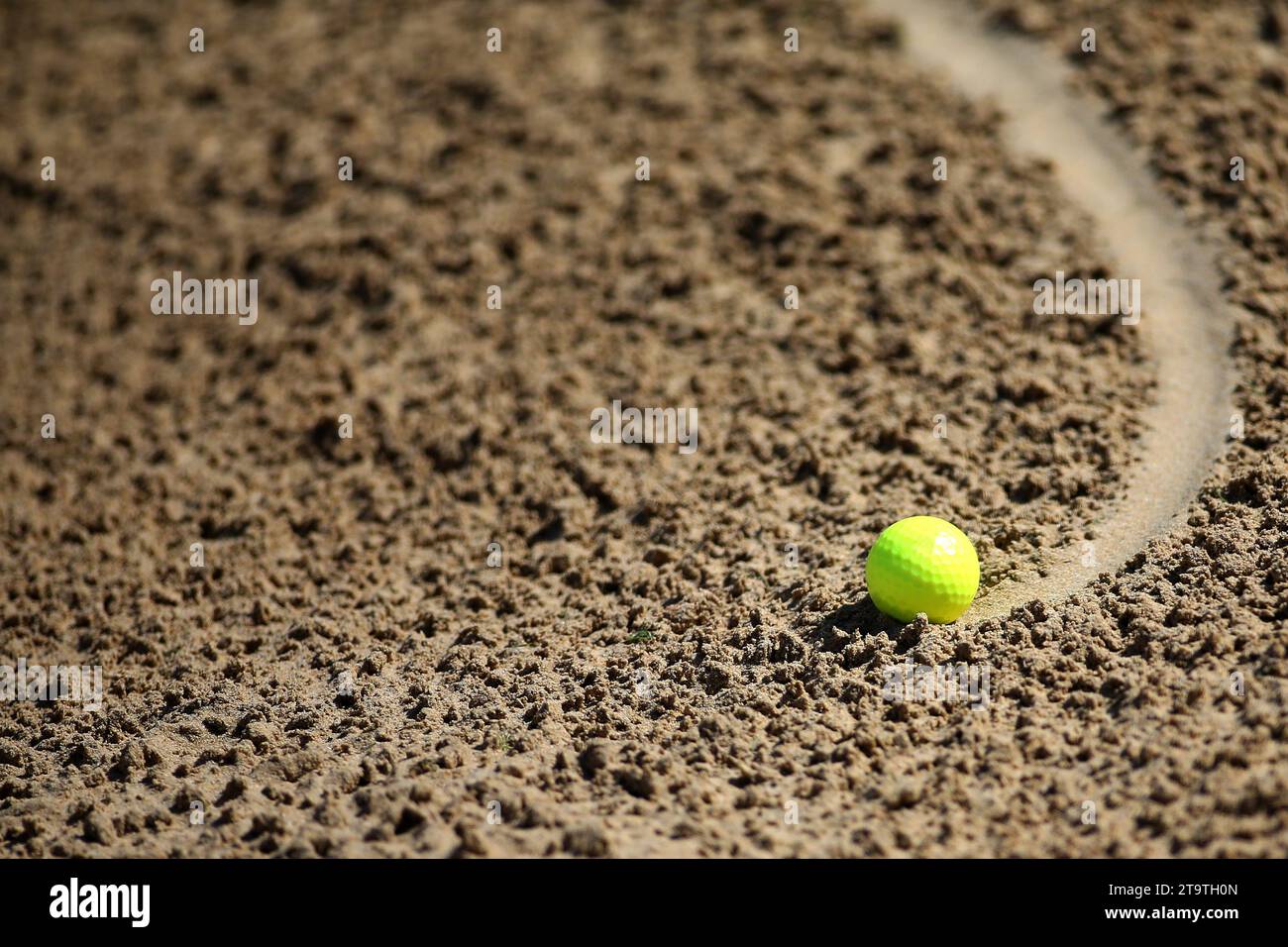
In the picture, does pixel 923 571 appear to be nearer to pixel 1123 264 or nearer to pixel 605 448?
pixel 605 448

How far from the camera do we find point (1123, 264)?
8.05m

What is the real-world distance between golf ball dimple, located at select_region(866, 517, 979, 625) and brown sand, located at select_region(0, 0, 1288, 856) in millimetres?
152

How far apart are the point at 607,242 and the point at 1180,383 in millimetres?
4177

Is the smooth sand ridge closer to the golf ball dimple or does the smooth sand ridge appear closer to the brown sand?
the brown sand

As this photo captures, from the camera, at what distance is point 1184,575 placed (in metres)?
5.83

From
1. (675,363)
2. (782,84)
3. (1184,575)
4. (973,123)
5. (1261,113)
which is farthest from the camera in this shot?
(782,84)

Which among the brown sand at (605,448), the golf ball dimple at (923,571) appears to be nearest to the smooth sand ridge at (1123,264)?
the brown sand at (605,448)

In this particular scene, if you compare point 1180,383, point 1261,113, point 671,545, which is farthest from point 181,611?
point 1261,113

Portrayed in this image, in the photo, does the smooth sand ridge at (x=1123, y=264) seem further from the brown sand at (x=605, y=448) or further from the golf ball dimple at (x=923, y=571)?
the golf ball dimple at (x=923, y=571)

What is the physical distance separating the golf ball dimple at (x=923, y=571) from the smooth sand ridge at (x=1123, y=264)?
0.74 ft

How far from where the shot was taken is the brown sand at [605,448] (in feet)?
17.2

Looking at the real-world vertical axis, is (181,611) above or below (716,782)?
above

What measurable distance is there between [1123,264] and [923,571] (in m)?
3.60

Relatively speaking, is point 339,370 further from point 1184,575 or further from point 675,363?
point 1184,575
